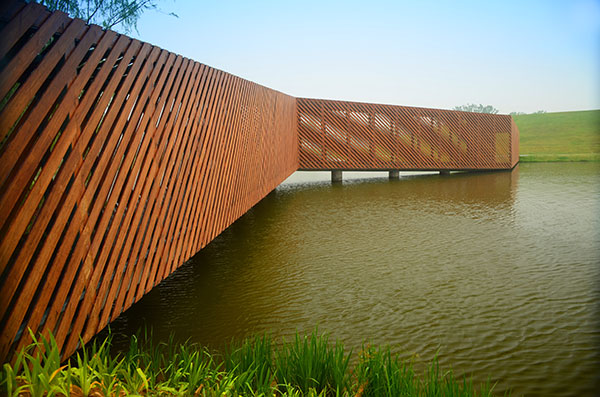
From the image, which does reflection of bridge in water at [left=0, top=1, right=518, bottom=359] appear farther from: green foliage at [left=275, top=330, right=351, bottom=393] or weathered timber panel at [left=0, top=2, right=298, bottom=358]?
green foliage at [left=275, top=330, right=351, bottom=393]

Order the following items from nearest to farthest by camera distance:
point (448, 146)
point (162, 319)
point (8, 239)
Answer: point (8, 239) → point (162, 319) → point (448, 146)

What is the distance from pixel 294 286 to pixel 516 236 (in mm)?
3961

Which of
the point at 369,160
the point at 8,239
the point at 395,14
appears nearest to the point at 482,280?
the point at 8,239

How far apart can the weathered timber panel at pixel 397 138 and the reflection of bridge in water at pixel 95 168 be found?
1032 centimetres

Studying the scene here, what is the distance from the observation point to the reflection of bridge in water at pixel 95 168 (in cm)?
217

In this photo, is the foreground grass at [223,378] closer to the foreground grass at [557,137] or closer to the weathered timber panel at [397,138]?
the weathered timber panel at [397,138]

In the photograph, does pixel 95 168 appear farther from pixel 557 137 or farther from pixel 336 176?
pixel 557 137

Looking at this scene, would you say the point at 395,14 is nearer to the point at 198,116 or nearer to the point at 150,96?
the point at 198,116

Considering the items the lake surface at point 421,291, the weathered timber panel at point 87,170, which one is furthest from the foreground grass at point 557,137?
the weathered timber panel at point 87,170

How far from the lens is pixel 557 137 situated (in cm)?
3491

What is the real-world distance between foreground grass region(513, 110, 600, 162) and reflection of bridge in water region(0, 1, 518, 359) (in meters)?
24.1

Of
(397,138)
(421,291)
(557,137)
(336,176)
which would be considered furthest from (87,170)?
(557,137)

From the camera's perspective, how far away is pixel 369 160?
57.7 feet

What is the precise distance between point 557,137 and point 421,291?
3621 centimetres
